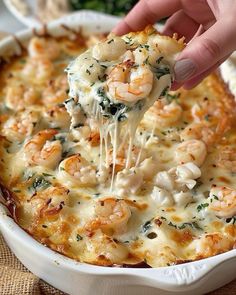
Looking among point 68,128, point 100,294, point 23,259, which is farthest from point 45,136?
point 100,294

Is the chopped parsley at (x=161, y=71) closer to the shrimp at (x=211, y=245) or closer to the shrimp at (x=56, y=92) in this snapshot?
the shrimp at (x=211, y=245)

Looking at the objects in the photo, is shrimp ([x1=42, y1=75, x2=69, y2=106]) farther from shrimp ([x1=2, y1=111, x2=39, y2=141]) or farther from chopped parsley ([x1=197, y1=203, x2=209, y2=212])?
chopped parsley ([x1=197, y1=203, x2=209, y2=212])

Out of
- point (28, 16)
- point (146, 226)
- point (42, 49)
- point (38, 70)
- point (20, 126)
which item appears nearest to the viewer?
point (146, 226)

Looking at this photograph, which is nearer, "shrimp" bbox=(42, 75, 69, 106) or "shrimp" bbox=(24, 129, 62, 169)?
"shrimp" bbox=(24, 129, 62, 169)

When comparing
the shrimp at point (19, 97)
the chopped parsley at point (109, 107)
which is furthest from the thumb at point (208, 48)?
the shrimp at point (19, 97)

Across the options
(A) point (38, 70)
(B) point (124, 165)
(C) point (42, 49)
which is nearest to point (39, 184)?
(B) point (124, 165)

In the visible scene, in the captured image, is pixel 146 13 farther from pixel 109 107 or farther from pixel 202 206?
pixel 202 206

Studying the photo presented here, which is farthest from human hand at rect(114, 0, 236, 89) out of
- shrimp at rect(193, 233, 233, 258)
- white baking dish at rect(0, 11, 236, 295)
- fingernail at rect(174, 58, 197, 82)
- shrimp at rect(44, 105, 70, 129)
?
white baking dish at rect(0, 11, 236, 295)
